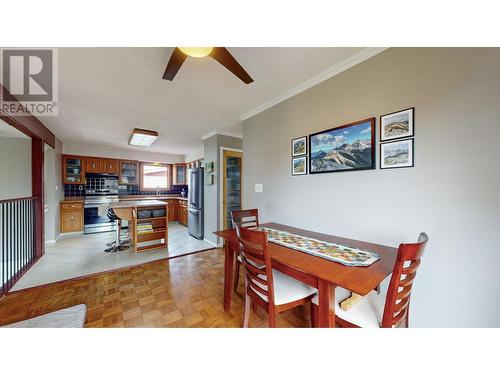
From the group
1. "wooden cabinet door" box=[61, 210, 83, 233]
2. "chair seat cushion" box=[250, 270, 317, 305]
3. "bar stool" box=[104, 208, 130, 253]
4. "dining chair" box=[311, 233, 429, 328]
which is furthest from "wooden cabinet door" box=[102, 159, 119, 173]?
"dining chair" box=[311, 233, 429, 328]

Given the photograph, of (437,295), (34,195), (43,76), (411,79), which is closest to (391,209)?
(437,295)

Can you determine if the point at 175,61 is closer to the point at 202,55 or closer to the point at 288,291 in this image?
the point at 202,55

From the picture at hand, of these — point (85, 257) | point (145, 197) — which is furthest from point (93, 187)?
point (85, 257)

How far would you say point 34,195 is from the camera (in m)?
3.08

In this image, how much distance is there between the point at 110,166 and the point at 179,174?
1.98 meters

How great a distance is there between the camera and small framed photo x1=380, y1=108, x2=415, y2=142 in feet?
4.30

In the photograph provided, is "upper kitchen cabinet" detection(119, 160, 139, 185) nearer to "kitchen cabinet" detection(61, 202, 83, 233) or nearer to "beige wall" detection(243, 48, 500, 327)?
"kitchen cabinet" detection(61, 202, 83, 233)

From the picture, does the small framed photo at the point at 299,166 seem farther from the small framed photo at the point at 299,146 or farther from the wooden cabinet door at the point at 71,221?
the wooden cabinet door at the point at 71,221

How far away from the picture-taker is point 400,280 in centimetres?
89

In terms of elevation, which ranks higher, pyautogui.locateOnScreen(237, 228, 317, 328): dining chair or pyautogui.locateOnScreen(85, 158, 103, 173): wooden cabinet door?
pyautogui.locateOnScreen(85, 158, 103, 173): wooden cabinet door

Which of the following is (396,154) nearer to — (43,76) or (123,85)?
(123,85)

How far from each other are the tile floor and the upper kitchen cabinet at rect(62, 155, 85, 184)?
151 centimetres
